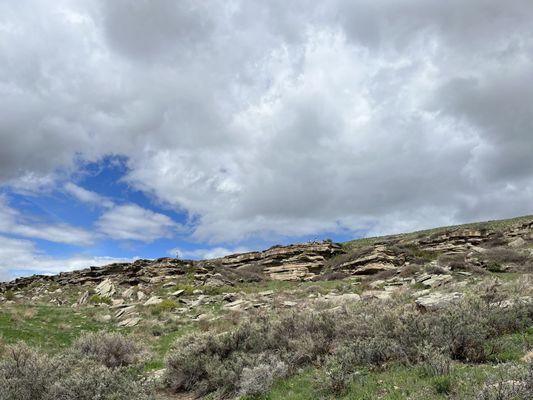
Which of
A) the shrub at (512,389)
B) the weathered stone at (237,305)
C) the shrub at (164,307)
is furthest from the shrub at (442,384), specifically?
the shrub at (164,307)

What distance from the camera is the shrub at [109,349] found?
1425 centimetres

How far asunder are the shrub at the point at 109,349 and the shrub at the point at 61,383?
3.27 metres

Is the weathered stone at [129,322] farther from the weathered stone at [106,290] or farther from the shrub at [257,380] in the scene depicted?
the shrub at [257,380]

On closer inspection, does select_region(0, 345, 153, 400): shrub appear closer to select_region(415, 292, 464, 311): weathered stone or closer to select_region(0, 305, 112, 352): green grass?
select_region(0, 305, 112, 352): green grass

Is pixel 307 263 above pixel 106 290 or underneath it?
underneath

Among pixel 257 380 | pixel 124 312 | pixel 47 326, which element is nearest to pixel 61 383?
pixel 257 380

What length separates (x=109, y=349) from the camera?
14.7 meters

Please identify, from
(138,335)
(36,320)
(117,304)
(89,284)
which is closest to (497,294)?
(138,335)

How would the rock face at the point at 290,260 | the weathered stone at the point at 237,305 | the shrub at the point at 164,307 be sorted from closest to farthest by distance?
the weathered stone at the point at 237,305 < the shrub at the point at 164,307 < the rock face at the point at 290,260

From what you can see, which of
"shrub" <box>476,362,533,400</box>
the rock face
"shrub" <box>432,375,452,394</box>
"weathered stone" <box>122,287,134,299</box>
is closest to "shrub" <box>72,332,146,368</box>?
"shrub" <box>432,375,452,394</box>

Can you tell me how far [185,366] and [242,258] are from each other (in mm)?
48804

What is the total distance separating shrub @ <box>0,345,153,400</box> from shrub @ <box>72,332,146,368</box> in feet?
10.7

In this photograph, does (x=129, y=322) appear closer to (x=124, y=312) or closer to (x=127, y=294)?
(x=124, y=312)

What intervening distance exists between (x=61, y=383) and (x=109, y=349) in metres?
5.11
